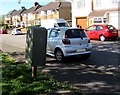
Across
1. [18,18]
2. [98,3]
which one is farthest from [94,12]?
[18,18]

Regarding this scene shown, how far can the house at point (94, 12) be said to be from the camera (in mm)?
37781

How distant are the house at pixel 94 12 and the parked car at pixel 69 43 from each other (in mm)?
24946

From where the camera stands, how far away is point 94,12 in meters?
41.6

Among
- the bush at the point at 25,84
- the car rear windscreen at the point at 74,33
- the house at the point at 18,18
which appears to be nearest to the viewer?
the bush at the point at 25,84

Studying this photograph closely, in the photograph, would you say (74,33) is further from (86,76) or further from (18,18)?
(18,18)

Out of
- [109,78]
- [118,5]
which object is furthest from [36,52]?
[118,5]

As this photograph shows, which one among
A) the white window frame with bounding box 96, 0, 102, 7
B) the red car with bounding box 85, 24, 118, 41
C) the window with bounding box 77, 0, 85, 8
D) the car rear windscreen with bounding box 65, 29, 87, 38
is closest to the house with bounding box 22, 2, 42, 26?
the window with bounding box 77, 0, 85, 8

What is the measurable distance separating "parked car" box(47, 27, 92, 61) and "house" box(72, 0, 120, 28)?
24.9 metres

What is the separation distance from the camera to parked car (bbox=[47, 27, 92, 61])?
12.3 metres

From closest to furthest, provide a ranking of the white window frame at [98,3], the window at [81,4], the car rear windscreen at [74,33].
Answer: the car rear windscreen at [74,33], the white window frame at [98,3], the window at [81,4]

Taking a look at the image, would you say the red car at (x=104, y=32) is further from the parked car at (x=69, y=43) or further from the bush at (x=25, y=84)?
the bush at (x=25, y=84)

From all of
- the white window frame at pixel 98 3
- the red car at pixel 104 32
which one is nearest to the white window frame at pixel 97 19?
the white window frame at pixel 98 3

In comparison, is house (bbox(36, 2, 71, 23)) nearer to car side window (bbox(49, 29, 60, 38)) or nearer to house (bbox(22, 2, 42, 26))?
house (bbox(22, 2, 42, 26))

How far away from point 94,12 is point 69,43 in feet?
98.6
